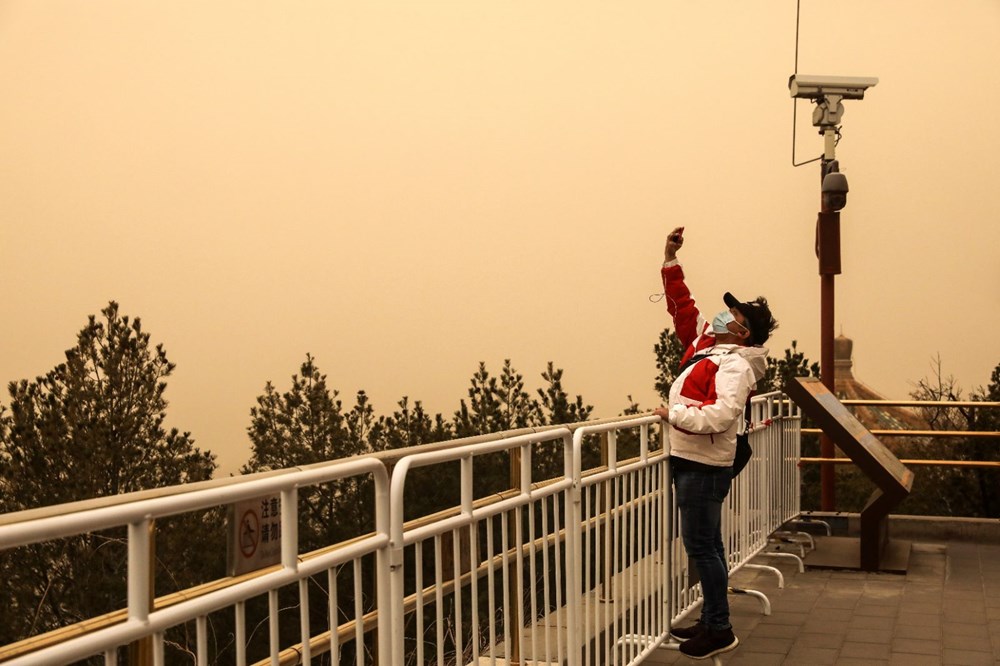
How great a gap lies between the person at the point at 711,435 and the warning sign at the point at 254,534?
10.5 ft

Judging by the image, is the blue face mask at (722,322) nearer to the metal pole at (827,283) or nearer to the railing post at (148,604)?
the railing post at (148,604)

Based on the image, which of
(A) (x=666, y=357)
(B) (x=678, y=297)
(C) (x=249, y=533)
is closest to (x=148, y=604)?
(C) (x=249, y=533)

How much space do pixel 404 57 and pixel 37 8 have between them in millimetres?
11510

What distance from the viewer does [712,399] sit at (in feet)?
18.0

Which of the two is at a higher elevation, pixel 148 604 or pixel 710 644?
pixel 148 604

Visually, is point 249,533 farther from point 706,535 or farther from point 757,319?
point 757,319

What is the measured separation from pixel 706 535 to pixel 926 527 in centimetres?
611

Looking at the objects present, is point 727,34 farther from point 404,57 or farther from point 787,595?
point 787,595

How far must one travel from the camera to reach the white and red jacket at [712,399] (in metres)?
5.43

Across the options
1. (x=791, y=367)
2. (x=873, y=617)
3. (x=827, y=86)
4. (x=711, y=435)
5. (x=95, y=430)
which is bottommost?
(x=95, y=430)

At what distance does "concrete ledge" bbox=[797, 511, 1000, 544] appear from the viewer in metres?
10.6

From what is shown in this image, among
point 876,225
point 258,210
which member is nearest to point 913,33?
point 876,225

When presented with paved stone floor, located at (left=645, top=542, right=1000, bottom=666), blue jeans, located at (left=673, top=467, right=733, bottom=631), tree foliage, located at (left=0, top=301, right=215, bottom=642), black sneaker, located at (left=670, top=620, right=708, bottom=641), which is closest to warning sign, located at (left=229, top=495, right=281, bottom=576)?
blue jeans, located at (left=673, top=467, right=733, bottom=631)

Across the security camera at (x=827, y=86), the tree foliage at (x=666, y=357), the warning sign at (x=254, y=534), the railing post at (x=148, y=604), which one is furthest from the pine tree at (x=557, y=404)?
the railing post at (x=148, y=604)
